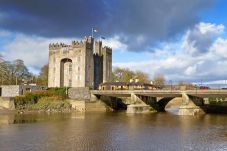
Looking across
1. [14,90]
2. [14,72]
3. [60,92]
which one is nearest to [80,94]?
[60,92]

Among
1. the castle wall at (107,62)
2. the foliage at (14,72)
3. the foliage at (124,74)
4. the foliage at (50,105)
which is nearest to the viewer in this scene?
the foliage at (50,105)

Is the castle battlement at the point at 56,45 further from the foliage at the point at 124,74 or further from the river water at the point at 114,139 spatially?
the river water at the point at 114,139

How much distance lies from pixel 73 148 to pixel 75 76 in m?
71.8

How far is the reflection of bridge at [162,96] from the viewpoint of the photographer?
70.6 m

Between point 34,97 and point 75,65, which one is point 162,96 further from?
point 75,65

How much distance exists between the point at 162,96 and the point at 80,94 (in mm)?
20550

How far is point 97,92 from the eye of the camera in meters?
88.3

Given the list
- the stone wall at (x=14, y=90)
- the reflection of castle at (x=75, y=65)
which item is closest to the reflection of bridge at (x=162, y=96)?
the reflection of castle at (x=75, y=65)

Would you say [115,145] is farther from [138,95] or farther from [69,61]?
[69,61]

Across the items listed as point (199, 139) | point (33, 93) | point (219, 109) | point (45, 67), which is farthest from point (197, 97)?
point (45, 67)

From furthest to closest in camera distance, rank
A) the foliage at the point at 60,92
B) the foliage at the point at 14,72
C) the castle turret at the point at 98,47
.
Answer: the foliage at the point at 14,72
the castle turret at the point at 98,47
the foliage at the point at 60,92

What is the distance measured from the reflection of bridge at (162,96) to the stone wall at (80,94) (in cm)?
151

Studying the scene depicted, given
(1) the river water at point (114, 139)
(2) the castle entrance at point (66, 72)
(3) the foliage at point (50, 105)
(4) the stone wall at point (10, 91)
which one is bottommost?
(1) the river water at point (114, 139)

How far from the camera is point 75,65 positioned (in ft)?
336
